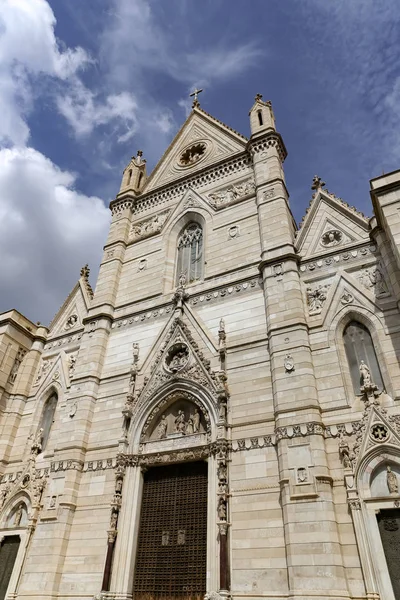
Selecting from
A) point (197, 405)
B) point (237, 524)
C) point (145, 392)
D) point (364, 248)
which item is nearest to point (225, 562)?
point (237, 524)

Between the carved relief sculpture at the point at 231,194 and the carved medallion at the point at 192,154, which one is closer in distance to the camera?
the carved relief sculpture at the point at 231,194

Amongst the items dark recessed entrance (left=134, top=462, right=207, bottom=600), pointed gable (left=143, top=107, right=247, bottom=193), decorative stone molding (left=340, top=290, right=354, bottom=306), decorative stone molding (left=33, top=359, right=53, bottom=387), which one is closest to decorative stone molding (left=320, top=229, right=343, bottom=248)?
decorative stone molding (left=340, top=290, right=354, bottom=306)

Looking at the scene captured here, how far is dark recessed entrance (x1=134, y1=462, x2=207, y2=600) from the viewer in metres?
11.3

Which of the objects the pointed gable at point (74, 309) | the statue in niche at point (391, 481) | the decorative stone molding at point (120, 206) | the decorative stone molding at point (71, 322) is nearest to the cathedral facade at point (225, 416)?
the statue in niche at point (391, 481)

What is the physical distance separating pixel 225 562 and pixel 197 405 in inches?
171

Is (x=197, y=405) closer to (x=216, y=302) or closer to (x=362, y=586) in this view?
(x=216, y=302)

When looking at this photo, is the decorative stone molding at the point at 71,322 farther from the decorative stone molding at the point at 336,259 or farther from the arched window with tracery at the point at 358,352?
the arched window with tracery at the point at 358,352

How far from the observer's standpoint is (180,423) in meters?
13.6

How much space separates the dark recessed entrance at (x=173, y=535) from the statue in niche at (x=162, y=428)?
941 mm

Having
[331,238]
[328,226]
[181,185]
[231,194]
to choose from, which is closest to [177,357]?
[331,238]

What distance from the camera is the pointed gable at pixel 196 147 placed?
2120 cm

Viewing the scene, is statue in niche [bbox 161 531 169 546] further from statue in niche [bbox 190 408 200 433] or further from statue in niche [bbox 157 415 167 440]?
statue in niche [bbox 190 408 200 433]

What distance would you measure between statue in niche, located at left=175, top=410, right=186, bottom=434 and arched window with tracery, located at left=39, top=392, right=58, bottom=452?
5.74 metres

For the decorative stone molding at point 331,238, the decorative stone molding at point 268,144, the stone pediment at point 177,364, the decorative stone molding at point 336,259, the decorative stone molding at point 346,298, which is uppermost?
the decorative stone molding at point 268,144
